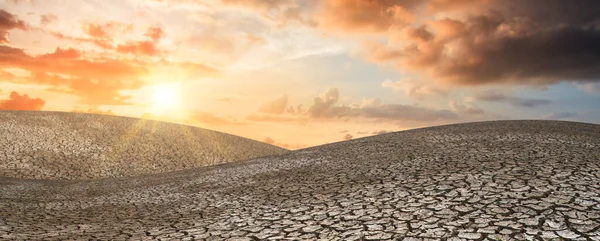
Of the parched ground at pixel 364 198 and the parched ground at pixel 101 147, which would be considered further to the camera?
the parched ground at pixel 101 147

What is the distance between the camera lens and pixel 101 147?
95.2ft

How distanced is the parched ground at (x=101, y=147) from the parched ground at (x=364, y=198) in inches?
194

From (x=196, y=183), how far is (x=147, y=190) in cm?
202

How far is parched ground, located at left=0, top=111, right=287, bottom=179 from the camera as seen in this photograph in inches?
992

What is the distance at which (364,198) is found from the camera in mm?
10633

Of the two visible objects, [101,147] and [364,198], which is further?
[101,147]

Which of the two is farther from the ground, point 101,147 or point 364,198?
point 101,147

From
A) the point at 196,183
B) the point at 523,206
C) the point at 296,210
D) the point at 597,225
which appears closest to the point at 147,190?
the point at 196,183

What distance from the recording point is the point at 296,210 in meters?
10.5

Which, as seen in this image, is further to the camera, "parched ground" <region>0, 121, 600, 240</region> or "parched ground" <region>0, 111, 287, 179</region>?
"parched ground" <region>0, 111, 287, 179</region>

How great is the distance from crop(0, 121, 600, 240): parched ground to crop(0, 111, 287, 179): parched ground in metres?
4.92

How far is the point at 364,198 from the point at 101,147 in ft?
78.7

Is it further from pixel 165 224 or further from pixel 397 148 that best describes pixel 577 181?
pixel 165 224

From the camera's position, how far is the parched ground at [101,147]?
25203 mm
